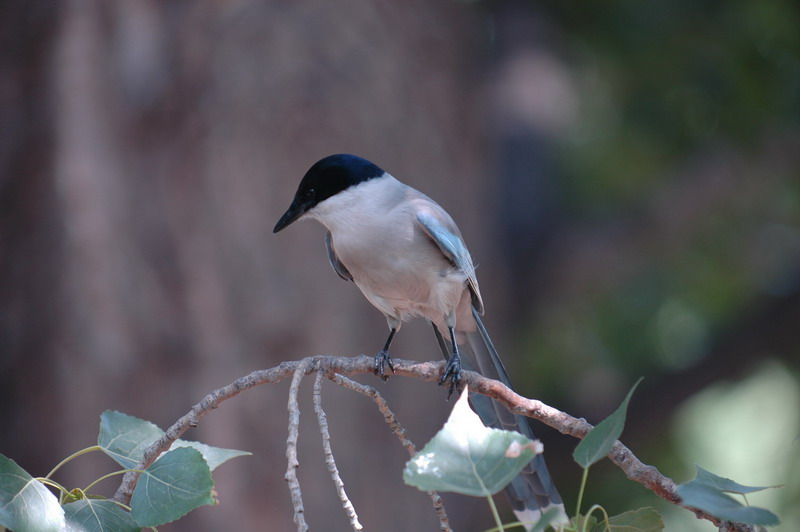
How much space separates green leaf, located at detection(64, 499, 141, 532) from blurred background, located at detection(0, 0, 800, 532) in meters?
3.10

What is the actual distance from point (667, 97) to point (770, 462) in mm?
2592

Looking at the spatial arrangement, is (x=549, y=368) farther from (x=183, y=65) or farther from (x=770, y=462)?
(x=183, y=65)

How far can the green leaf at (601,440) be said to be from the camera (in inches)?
52.2

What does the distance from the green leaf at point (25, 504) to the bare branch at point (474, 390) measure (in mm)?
241

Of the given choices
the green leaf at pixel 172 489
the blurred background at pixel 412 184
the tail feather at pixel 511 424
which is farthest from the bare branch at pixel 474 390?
the blurred background at pixel 412 184

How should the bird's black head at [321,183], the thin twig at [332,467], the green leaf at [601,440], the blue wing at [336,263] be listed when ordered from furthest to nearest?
the blue wing at [336,263] → the bird's black head at [321,183] → the thin twig at [332,467] → the green leaf at [601,440]

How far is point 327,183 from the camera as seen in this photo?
2.90 meters

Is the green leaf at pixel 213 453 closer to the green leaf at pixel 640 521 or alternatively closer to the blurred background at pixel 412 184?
the green leaf at pixel 640 521

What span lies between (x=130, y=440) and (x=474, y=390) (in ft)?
2.57

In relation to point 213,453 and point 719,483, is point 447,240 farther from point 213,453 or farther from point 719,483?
point 719,483

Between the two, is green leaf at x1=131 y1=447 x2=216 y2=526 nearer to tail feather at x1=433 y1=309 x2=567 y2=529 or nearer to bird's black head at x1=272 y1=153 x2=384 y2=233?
tail feather at x1=433 y1=309 x2=567 y2=529

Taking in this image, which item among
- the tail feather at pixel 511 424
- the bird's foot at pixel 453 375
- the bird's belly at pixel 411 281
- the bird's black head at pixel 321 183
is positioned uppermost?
the bird's black head at pixel 321 183

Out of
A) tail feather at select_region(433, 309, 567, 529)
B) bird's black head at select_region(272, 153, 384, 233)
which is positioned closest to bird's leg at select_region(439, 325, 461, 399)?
tail feather at select_region(433, 309, 567, 529)

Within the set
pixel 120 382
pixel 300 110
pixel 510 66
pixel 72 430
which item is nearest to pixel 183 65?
pixel 300 110
